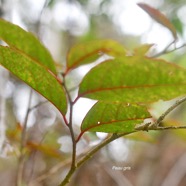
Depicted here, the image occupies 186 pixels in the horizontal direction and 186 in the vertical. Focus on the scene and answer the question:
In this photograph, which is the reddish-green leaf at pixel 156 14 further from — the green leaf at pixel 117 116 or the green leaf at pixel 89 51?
the green leaf at pixel 117 116

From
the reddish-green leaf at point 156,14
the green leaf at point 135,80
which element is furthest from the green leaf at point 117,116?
the reddish-green leaf at point 156,14

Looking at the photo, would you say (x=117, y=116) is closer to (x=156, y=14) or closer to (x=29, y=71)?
(x=29, y=71)

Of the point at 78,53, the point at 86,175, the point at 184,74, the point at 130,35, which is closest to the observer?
the point at 184,74

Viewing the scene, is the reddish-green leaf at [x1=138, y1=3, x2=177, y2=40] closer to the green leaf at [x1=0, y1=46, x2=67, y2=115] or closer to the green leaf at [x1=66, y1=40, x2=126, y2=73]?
the green leaf at [x1=66, y1=40, x2=126, y2=73]

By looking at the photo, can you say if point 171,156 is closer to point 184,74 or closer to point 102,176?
point 102,176

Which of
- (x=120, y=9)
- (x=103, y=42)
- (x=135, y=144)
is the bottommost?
(x=135, y=144)

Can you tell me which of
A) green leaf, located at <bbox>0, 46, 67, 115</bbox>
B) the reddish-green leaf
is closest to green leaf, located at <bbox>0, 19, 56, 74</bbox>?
green leaf, located at <bbox>0, 46, 67, 115</bbox>

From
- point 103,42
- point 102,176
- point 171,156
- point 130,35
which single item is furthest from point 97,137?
point 130,35
